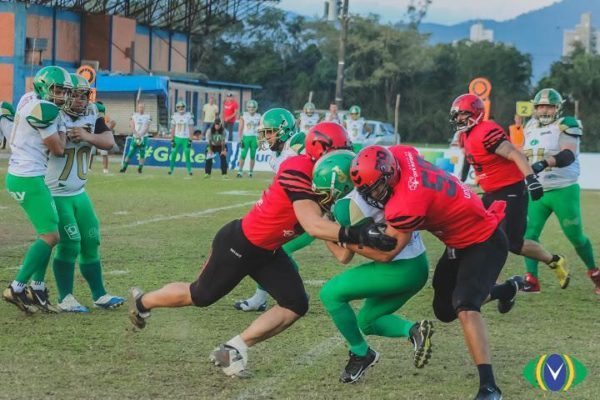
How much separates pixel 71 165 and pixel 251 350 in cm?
204

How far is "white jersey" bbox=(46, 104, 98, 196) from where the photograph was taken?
7539 mm

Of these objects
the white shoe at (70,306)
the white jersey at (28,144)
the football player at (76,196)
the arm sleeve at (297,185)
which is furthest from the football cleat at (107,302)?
the arm sleeve at (297,185)

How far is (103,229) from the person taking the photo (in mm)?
12734

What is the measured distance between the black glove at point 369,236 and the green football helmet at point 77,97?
284 cm

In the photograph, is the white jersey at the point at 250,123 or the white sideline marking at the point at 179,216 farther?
the white jersey at the point at 250,123

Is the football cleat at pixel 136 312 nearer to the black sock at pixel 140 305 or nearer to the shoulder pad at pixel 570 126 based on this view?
the black sock at pixel 140 305

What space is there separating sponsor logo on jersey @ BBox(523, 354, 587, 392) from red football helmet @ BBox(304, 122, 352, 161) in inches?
62.3

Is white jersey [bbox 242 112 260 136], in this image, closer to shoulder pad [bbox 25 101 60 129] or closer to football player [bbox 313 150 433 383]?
shoulder pad [bbox 25 101 60 129]

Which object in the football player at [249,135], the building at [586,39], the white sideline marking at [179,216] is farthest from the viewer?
the building at [586,39]

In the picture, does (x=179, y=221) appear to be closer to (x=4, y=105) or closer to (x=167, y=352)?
(x=4, y=105)

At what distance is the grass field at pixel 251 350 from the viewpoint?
5.66 metres

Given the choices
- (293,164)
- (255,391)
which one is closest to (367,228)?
(293,164)

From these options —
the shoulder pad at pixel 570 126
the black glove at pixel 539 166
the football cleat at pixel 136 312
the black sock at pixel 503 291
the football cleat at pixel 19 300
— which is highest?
the shoulder pad at pixel 570 126

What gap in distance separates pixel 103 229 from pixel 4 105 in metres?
4.56
